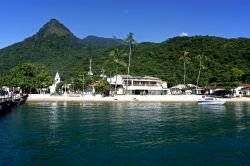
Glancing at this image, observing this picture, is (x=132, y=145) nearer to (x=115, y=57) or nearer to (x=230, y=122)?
(x=230, y=122)

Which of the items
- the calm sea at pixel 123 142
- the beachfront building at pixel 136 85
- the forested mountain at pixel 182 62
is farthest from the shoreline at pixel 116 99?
the calm sea at pixel 123 142

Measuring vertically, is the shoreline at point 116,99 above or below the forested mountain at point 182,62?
below

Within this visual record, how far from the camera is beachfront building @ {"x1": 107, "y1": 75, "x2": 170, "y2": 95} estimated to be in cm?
10969

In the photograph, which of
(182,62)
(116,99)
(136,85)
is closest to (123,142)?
(116,99)

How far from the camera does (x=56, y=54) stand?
195625 millimetres

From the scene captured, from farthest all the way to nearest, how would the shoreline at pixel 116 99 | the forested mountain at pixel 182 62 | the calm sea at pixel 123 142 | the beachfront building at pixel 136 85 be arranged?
the forested mountain at pixel 182 62
the beachfront building at pixel 136 85
the shoreline at pixel 116 99
the calm sea at pixel 123 142

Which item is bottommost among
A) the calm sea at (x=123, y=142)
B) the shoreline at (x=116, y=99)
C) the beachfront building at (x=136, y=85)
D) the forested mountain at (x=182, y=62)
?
the calm sea at (x=123, y=142)

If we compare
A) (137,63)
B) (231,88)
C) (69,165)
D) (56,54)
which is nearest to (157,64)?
(137,63)

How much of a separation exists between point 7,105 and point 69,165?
41696mm

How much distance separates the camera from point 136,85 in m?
111

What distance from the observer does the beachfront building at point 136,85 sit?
4318 inches

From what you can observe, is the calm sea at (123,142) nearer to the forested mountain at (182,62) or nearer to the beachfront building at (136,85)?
the beachfront building at (136,85)

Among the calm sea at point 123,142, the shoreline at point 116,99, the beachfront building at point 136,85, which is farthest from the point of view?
the beachfront building at point 136,85

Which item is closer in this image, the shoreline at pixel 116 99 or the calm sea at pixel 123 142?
the calm sea at pixel 123 142
